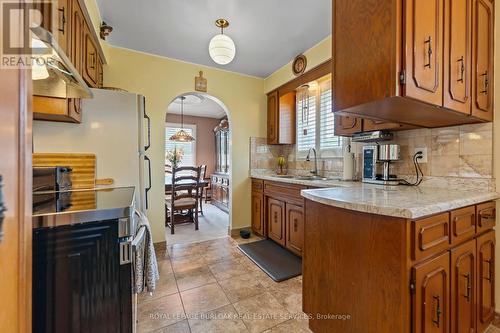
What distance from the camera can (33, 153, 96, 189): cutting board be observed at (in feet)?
5.24

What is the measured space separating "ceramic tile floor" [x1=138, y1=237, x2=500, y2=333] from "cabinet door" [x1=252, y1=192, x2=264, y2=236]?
74 centimetres

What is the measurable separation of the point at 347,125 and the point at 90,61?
2.47 meters

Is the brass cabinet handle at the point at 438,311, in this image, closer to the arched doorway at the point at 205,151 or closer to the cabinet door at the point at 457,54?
the cabinet door at the point at 457,54

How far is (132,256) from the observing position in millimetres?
1001

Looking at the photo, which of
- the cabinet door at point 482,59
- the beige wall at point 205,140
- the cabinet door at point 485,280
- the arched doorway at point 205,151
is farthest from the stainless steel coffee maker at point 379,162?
the beige wall at point 205,140

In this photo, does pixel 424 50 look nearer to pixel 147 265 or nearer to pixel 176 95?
pixel 147 265

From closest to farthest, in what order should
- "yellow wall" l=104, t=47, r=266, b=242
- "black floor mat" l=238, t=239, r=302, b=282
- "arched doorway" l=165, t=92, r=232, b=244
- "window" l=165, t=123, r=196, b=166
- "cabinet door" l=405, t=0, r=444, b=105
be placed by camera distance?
"cabinet door" l=405, t=0, r=444, b=105, "black floor mat" l=238, t=239, r=302, b=282, "yellow wall" l=104, t=47, r=266, b=242, "arched doorway" l=165, t=92, r=232, b=244, "window" l=165, t=123, r=196, b=166

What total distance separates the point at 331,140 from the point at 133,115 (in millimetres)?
2277

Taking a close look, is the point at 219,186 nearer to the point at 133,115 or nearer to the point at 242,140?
the point at 242,140

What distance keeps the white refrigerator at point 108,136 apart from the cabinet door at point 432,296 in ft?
6.38

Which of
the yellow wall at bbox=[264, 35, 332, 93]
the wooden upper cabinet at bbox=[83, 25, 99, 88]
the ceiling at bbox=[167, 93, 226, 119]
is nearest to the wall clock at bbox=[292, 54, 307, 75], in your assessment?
the yellow wall at bbox=[264, 35, 332, 93]

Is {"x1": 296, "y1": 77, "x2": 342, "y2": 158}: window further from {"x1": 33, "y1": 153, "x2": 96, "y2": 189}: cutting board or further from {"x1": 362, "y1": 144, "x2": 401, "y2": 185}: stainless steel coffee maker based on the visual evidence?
{"x1": 33, "y1": 153, "x2": 96, "y2": 189}: cutting board

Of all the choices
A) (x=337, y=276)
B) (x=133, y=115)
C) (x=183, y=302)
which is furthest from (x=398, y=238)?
(x=133, y=115)

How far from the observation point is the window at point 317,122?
2805 mm
